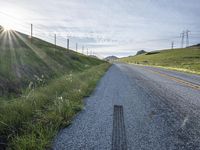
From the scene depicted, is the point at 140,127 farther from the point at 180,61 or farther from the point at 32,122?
the point at 180,61

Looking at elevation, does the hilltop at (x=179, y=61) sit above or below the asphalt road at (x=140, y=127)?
above

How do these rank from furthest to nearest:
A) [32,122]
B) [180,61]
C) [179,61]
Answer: [179,61]
[180,61]
[32,122]

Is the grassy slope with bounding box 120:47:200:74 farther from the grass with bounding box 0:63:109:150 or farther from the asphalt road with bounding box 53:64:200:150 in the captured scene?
the grass with bounding box 0:63:109:150

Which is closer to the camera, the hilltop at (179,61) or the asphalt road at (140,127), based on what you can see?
the asphalt road at (140,127)

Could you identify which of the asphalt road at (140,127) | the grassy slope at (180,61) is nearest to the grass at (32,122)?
the asphalt road at (140,127)

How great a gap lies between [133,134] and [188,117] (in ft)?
5.85

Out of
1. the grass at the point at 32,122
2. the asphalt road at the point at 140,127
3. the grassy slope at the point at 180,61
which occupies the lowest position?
the asphalt road at the point at 140,127

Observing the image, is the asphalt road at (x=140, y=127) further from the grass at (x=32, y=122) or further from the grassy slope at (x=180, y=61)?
the grassy slope at (x=180, y=61)

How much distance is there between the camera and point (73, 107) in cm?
479

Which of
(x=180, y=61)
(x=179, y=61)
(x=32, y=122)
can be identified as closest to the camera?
(x=32, y=122)

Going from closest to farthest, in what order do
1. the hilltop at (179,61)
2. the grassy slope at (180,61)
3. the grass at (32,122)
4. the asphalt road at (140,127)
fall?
the grass at (32,122)
the asphalt road at (140,127)
the grassy slope at (180,61)
the hilltop at (179,61)

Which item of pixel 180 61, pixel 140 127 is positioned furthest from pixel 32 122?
pixel 180 61

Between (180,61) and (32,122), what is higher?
(180,61)

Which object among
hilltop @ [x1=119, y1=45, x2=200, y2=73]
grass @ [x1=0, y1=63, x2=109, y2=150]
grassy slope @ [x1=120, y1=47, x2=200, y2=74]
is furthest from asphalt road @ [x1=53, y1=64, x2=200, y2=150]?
hilltop @ [x1=119, y1=45, x2=200, y2=73]
